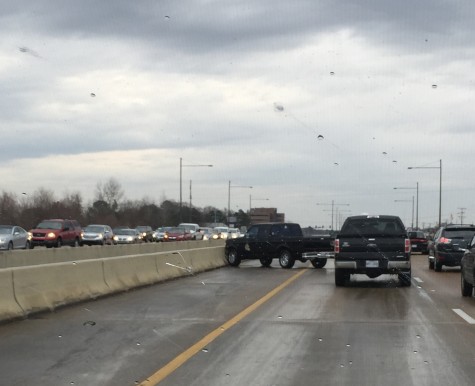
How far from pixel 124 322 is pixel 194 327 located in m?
1.35

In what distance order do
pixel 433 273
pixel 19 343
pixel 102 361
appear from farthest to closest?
pixel 433 273 < pixel 19 343 < pixel 102 361

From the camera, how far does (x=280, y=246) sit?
28375mm

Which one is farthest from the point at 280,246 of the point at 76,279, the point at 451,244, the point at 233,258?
the point at 76,279

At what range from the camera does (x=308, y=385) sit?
724 cm

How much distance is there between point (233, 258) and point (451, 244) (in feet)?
29.8

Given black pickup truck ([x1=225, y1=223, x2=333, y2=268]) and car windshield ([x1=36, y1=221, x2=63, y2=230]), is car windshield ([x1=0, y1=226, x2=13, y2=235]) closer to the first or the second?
A: car windshield ([x1=36, y1=221, x2=63, y2=230])

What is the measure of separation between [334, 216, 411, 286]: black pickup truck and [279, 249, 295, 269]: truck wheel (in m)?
8.54

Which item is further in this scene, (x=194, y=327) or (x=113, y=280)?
(x=113, y=280)

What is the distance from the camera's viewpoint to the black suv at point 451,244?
26.3m

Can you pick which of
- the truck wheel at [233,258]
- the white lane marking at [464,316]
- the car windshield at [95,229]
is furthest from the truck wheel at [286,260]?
the car windshield at [95,229]

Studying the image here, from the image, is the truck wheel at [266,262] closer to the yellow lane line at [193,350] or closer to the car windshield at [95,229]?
the yellow lane line at [193,350]

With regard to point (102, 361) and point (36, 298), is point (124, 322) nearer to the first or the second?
point (36, 298)

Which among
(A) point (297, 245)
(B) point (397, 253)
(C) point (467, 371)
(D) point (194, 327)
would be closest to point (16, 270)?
(D) point (194, 327)

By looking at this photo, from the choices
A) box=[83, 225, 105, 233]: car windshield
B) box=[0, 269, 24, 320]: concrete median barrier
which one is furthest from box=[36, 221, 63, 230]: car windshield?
box=[0, 269, 24, 320]: concrete median barrier
